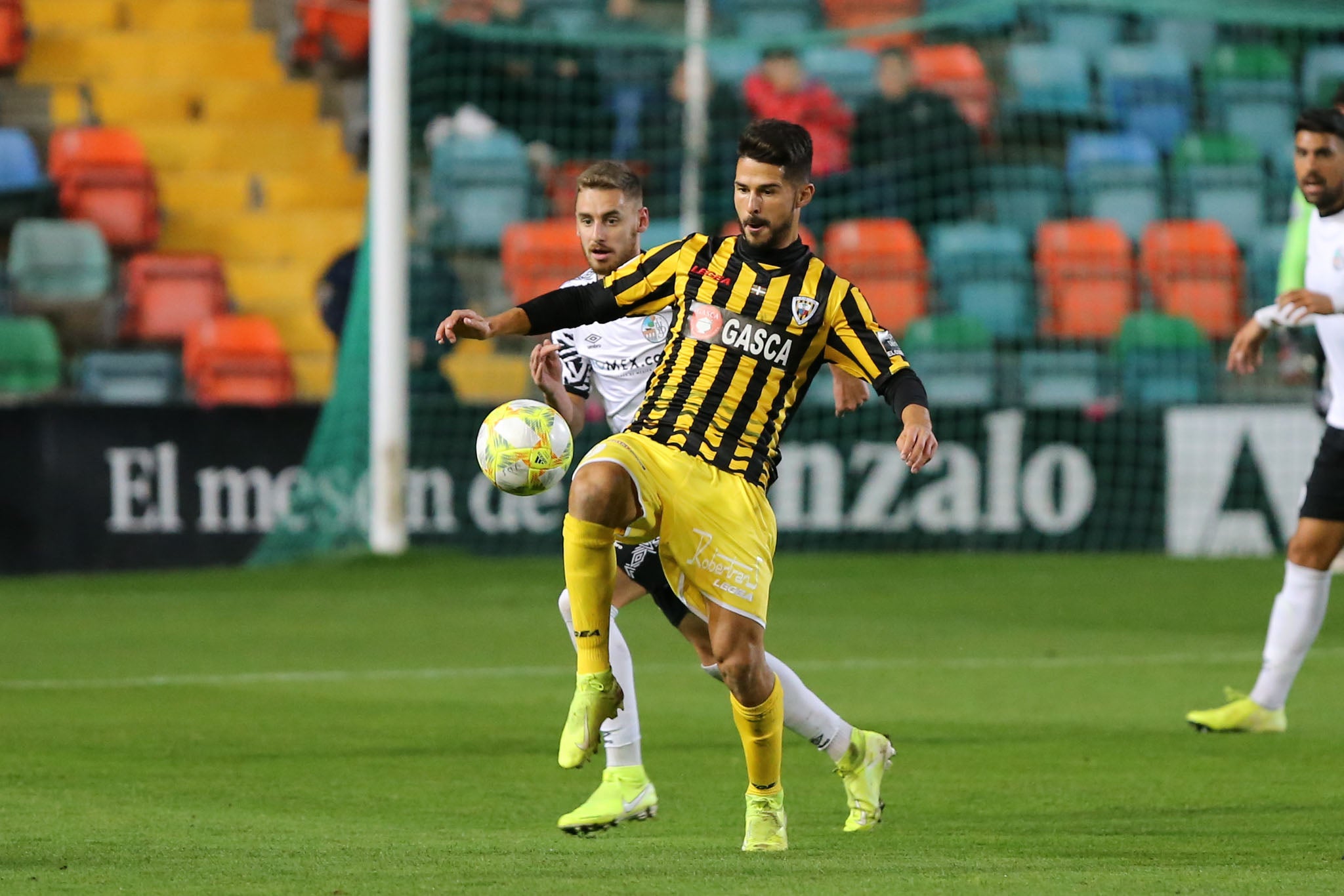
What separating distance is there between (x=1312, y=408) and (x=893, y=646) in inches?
→ 181

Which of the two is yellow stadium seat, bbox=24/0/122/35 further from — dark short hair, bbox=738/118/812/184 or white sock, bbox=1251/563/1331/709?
dark short hair, bbox=738/118/812/184

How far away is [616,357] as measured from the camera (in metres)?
5.73

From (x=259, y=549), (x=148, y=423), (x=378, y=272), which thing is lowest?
(x=259, y=549)

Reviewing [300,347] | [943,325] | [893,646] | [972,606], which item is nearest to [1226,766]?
[893,646]

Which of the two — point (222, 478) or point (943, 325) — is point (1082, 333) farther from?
point (222, 478)

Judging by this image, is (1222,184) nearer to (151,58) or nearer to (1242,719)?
(151,58)

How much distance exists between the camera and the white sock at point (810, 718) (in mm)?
5125

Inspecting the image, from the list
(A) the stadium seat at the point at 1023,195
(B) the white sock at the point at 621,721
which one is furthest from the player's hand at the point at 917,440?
(A) the stadium seat at the point at 1023,195

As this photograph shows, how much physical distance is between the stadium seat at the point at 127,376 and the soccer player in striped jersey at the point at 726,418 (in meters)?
9.09

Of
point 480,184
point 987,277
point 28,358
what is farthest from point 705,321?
point 480,184

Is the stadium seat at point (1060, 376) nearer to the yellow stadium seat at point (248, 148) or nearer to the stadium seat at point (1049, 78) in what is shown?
the stadium seat at point (1049, 78)

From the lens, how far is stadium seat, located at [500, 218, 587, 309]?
1384cm

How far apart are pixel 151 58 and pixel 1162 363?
8.42 metres

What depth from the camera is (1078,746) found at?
6496 millimetres
